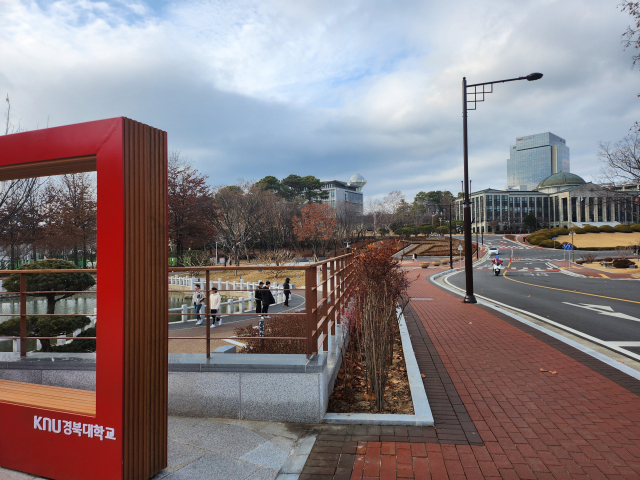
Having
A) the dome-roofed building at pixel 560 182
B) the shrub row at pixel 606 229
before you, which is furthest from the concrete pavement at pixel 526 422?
the dome-roofed building at pixel 560 182

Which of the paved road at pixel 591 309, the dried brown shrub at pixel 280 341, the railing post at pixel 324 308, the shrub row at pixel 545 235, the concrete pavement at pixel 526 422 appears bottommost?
the paved road at pixel 591 309

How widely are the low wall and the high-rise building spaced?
175m

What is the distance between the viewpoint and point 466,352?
6984 millimetres

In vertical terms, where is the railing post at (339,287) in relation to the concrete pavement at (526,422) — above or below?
above

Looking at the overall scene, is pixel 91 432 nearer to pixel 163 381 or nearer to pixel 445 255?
pixel 163 381

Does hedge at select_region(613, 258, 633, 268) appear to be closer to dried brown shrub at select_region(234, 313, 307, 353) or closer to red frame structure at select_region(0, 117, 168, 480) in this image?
dried brown shrub at select_region(234, 313, 307, 353)

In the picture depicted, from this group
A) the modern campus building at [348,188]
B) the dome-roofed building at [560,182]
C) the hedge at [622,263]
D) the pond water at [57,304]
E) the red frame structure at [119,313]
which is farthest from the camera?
the modern campus building at [348,188]

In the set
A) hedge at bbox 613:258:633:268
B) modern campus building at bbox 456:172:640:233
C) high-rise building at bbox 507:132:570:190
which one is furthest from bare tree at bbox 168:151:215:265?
high-rise building at bbox 507:132:570:190

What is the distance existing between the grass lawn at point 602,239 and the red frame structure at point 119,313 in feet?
246

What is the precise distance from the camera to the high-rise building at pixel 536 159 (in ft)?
530

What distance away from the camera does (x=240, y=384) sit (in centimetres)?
421

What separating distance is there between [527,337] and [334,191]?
12676cm

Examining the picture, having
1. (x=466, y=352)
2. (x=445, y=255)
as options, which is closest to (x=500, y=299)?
(x=466, y=352)

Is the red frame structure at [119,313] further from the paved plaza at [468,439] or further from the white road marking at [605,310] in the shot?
the white road marking at [605,310]
